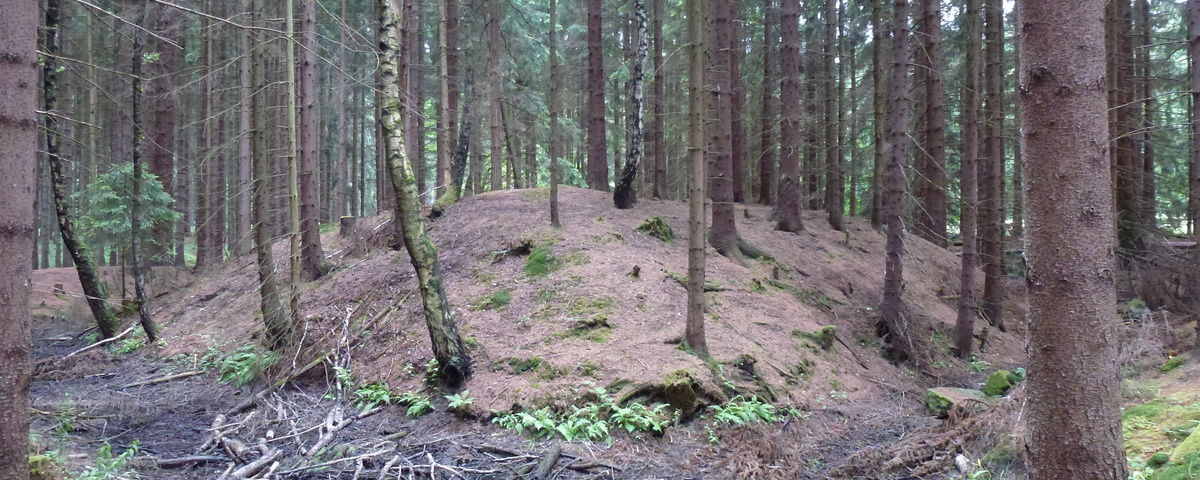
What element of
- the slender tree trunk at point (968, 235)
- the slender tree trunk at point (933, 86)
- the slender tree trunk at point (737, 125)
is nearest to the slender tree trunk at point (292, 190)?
the slender tree trunk at point (933, 86)

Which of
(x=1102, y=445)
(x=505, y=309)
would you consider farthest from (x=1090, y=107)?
Answer: (x=505, y=309)

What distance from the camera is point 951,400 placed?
8.62m

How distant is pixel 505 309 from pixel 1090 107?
855cm

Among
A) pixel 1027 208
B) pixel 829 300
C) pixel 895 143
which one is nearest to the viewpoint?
pixel 1027 208

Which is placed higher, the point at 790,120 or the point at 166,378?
the point at 790,120

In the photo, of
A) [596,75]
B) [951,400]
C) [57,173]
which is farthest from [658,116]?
[57,173]

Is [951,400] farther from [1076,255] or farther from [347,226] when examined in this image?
[347,226]

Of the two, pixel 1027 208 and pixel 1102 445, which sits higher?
pixel 1027 208

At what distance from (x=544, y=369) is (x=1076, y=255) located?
6.66 meters

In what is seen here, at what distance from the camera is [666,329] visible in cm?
954

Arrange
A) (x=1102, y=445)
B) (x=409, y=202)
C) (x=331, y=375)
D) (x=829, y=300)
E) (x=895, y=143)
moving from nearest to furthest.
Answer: (x=1102, y=445), (x=409, y=202), (x=331, y=375), (x=895, y=143), (x=829, y=300)

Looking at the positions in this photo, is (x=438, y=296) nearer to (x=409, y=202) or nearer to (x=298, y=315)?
(x=409, y=202)

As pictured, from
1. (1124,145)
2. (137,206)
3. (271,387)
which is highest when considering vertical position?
(1124,145)

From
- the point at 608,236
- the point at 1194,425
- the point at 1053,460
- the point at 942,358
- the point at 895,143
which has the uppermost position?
the point at 895,143
